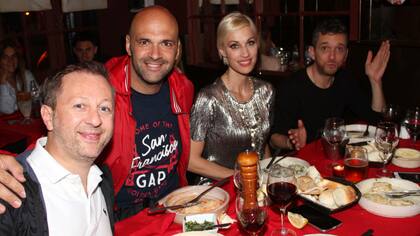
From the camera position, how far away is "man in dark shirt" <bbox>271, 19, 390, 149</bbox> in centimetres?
303

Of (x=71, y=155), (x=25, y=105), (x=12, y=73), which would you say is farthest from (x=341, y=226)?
(x=12, y=73)

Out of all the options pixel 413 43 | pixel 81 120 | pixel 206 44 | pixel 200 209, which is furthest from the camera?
pixel 206 44

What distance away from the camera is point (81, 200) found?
1.47 m

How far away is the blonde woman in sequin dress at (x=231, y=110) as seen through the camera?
2439 mm

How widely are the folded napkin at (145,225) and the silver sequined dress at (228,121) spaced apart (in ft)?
2.87

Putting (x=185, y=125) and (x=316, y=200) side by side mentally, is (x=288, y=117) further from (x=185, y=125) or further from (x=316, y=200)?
(x=316, y=200)

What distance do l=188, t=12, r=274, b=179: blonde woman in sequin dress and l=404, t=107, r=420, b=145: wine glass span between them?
32.2 inches

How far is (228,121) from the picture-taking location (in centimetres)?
250

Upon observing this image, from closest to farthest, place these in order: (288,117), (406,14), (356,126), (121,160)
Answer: (121,160) → (356,126) → (288,117) → (406,14)

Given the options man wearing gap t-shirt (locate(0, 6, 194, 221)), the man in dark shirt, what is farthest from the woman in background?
the man in dark shirt

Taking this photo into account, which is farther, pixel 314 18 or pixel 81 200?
pixel 314 18

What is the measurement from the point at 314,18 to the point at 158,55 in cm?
257

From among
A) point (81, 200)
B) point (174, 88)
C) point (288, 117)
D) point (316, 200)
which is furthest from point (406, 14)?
point (81, 200)

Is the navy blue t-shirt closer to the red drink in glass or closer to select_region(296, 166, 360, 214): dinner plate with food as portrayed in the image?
select_region(296, 166, 360, 214): dinner plate with food
